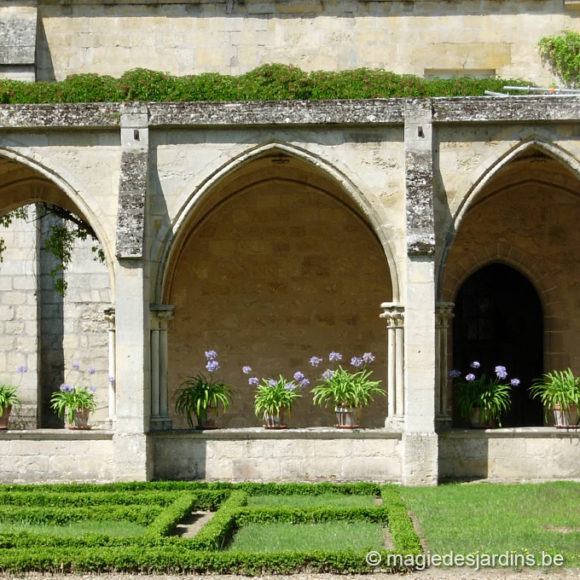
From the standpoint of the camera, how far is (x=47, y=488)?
41.1ft

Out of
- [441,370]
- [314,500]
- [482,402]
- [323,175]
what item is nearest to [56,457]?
[314,500]

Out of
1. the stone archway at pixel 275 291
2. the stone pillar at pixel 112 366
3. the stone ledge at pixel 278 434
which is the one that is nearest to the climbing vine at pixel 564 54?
the stone archway at pixel 275 291

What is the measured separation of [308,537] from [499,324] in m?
7.68

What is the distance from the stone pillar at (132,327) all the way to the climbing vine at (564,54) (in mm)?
7693

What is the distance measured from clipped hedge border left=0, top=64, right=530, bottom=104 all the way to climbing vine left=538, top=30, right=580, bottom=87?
361 centimetres

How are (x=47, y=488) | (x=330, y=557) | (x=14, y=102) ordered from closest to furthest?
(x=330, y=557) → (x=47, y=488) → (x=14, y=102)

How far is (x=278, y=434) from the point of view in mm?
13352

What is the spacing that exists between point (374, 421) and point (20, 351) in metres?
5.73

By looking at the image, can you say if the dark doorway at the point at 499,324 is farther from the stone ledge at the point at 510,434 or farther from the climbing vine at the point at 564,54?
the climbing vine at the point at 564,54

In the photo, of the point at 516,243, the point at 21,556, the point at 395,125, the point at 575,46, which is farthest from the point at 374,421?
the point at 21,556

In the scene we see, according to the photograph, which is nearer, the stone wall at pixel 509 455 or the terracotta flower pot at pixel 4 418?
the stone wall at pixel 509 455

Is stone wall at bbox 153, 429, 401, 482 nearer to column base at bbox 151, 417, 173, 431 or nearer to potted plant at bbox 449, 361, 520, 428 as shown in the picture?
column base at bbox 151, 417, 173, 431

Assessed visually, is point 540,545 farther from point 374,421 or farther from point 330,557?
point 374,421

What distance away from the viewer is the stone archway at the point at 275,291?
16.5 m
